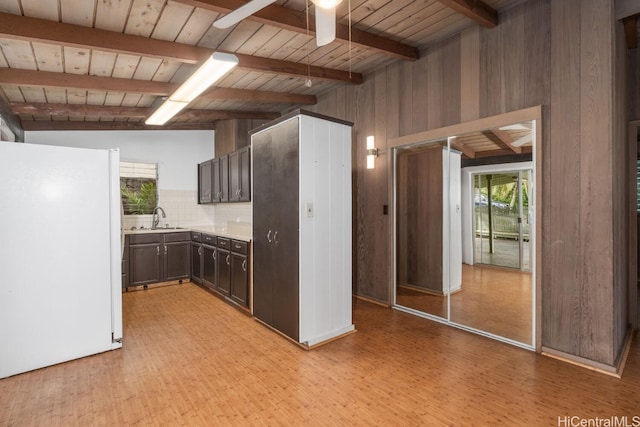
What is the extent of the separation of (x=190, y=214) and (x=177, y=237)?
0.93m

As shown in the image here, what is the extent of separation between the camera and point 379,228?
451 cm

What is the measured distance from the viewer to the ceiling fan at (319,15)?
73.6 inches

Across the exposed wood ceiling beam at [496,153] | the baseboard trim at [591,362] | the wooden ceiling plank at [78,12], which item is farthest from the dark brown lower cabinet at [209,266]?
the baseboard trim at [591,362]

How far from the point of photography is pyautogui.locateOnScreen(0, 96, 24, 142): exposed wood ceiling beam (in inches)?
165

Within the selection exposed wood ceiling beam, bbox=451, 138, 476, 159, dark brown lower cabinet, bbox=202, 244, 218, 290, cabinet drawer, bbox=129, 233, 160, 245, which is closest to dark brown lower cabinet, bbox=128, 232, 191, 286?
cabinet drawer, bbox=129, 233, 160, 245

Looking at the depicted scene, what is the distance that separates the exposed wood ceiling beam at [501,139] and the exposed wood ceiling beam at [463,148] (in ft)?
0.78

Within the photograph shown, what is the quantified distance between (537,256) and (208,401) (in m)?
2.92

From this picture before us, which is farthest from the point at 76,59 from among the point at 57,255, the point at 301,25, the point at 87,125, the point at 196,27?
the point at 87,125

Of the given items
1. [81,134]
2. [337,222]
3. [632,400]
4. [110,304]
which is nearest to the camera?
[632,400]

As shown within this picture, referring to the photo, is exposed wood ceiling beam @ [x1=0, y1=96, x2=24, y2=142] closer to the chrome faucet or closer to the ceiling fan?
the chrome faucet

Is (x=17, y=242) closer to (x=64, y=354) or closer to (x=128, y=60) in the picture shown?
(x=64, y=354)

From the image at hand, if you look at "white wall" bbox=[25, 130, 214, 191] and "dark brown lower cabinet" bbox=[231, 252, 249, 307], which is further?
"white wall" bbox=[25, 130, 214, 191]

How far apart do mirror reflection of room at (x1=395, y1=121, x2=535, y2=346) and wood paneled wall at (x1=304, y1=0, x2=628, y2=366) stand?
0.21m

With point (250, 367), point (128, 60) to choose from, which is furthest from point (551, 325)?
point (128, 60)
